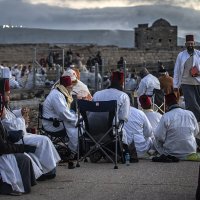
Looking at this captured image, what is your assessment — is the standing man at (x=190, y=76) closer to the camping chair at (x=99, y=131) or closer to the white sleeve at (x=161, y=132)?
the white sleeve at (x=161, y=132)

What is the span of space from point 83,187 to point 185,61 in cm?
529

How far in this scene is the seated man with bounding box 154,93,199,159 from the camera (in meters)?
11.0

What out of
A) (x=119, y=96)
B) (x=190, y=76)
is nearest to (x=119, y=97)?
(x=119, y=96)

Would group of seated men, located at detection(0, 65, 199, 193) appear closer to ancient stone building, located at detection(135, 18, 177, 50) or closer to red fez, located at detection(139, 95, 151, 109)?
red fez, located at detection(139, 95, 151, 109)

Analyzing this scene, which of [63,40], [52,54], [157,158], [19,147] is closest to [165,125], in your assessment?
[157,158]

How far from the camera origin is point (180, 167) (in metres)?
10.3

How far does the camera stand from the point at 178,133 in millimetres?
11039

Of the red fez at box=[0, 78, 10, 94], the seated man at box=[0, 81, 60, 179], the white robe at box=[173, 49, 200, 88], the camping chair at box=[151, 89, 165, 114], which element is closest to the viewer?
the seated man at box=[0, 81, 60, 179]

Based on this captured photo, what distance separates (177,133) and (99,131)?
1.31m

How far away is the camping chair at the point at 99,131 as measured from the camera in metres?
10.4

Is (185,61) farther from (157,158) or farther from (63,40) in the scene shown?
(63,40)

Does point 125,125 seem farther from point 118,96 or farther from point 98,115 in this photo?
point 98,115

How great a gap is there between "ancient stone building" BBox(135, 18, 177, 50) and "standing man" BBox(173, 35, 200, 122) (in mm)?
42445

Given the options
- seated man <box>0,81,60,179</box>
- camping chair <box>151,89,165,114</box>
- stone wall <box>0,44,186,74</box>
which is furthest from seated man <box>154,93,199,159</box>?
stone wall <box>0,44,186,74</box>
